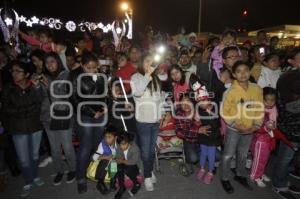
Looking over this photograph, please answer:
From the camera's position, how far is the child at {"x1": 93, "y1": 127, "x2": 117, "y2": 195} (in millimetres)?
4500

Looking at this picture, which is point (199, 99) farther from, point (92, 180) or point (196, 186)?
point (92, 180)

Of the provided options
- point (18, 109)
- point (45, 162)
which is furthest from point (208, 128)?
point (45, 162)

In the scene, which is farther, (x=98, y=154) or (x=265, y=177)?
(x=265, y=177)

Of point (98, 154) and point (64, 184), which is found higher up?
point (98, 154)

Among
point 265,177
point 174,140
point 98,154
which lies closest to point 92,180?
point 98,154

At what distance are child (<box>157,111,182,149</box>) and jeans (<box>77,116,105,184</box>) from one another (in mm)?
1198

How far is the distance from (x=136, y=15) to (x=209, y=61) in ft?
77.3

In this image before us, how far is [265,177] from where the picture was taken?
4945 millimetres

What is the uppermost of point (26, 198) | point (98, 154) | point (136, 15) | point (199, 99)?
point (136, 15)

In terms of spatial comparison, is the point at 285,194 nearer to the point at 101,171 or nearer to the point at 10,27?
the point at 101,171

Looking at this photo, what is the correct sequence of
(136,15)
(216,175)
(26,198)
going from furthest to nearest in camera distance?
(136,15) < (216,175) < (26,198)

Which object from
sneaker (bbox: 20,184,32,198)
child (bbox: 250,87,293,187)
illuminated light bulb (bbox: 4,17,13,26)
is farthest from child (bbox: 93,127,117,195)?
illuminated light bulb (bbox: 4,17,13,26)

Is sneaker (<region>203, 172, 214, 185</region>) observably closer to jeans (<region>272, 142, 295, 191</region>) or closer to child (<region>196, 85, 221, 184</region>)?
child (<region>196, 85, 221, 184</region>)

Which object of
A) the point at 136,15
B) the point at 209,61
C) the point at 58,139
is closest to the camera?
the point at 58,139
